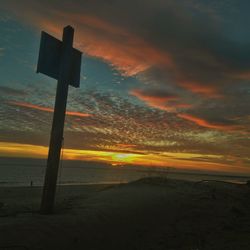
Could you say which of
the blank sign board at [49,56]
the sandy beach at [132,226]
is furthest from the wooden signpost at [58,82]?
the sandy beach at [132,226]

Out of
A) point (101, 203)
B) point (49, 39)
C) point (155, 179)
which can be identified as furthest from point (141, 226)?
point (155, 179)

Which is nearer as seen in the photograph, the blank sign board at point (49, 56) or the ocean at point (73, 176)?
the blank sign board at point (49, 56)

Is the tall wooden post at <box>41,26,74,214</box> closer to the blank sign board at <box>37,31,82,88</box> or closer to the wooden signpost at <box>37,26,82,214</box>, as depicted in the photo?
the wooden signpost at <box>37,26,82,214</box>

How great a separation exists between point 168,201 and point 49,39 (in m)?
7.07

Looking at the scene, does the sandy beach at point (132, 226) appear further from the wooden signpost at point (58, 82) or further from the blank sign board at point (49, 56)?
the blank sign board at point (49, 56)

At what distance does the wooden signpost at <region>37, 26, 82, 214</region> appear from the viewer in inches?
304

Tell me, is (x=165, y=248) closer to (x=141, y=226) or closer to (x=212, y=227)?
(x=141, y=226)

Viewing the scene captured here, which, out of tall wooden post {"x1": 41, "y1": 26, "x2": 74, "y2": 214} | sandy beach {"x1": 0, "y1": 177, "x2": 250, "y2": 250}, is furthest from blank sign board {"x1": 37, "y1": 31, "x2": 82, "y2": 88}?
sandy beach {"x1": 0, "y1": 177, "x2": 250, "y2": 250}

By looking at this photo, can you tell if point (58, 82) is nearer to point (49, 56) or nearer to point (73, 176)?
point (49, 56)

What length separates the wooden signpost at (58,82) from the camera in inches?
304

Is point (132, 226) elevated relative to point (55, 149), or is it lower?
lower

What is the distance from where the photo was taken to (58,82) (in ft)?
26.1

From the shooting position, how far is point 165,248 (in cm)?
668

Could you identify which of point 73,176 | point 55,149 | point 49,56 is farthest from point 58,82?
point 73,176
